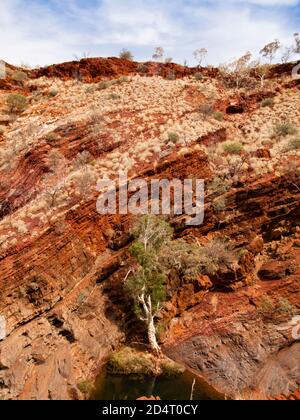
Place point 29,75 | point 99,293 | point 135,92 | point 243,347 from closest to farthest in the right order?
1. point 243,347
2. point 99,293
3. point 135,92
4. point 29,75

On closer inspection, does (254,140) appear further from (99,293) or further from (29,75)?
(29,75)

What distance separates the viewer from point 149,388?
18359 millimetres

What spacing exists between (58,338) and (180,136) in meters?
16.2

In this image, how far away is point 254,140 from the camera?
3080cm

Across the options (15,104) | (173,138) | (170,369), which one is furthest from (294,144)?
(15,104)

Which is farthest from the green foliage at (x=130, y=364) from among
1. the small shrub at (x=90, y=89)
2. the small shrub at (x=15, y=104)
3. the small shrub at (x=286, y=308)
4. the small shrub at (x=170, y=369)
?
the small shrub at (x=90, y=89)

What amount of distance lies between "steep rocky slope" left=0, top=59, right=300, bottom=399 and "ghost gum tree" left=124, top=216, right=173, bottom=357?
1.01 metres

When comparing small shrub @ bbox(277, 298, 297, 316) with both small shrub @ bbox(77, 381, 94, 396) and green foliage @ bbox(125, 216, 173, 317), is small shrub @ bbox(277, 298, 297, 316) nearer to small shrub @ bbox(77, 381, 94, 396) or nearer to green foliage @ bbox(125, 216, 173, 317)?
green foliage @ bbox(125, 216, 173, 317)

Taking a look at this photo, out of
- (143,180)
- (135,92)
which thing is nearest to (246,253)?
(143,180)

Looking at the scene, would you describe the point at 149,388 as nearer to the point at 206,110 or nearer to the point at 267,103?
the point at 206,110

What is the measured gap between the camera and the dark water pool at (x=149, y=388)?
17.8 m

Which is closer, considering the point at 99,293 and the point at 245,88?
the point at 99,293

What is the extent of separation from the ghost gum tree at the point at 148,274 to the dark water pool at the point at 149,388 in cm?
176

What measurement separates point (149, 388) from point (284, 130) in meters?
20.9
